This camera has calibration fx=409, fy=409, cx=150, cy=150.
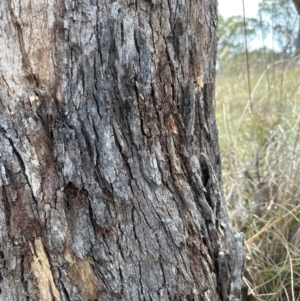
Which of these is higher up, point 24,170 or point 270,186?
point 24,170

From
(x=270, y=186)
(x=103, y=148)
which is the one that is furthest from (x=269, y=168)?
(x=103, y=148)

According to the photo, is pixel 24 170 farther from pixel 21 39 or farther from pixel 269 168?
pixel 269 168

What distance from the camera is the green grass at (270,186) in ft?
4.04

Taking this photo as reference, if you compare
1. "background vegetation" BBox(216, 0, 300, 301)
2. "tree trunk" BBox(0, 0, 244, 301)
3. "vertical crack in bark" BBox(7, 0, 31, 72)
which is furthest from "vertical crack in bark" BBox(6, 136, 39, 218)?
"background vegetation" BBox(216, 0, 300, 301)

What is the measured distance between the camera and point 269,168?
1.60m

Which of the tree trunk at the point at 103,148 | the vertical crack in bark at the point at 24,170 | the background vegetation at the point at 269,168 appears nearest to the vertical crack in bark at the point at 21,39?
the tree trunk at the point at 103,148

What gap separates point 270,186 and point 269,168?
0.11 meters

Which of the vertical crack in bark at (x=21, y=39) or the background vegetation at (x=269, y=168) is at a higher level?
the vertical crack in bark at (x=21, y=39)

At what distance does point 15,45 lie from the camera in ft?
2.41

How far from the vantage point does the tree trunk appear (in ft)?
2.43

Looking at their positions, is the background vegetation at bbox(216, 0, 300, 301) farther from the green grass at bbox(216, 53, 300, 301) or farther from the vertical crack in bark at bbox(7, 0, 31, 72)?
the vertical crack in bark at bbox(7, 0, 31, 72)

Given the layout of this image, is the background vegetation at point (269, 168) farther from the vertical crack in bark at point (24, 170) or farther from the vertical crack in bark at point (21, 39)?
the vertical crack in bark at point (21, 39)

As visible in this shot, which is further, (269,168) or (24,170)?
(269,168)

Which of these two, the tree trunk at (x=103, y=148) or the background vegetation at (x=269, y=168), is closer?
the tree trunk at (x=103, y=148)
